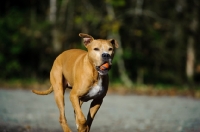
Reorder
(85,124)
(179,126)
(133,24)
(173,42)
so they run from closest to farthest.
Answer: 1. (85,124)
2. (179,126)
3. (133,24)
4. (173,42)

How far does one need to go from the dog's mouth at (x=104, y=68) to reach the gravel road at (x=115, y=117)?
208cm

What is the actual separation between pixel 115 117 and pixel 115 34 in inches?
595

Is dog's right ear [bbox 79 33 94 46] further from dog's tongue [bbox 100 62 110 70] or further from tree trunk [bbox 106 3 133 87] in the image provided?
tree trunk [bbox 106 3 133 87]

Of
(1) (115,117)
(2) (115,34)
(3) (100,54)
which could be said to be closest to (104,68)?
(3) (100,54)

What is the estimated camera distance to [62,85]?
8383mm

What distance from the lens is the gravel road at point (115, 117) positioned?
362 inches

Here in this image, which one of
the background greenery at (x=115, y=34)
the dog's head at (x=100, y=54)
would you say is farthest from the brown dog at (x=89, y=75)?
the background greenery at (x=115, y=34)

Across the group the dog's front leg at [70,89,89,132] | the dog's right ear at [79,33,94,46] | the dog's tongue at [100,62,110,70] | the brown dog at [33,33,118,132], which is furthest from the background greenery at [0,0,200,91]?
the dog's tongue at [100,62,110,70]

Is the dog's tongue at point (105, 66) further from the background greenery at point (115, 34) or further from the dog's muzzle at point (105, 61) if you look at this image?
the background greenery at point (115, 34)

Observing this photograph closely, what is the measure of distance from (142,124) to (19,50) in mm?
15398

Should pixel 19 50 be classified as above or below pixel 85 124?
below

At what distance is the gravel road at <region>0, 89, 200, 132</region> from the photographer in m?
9.20

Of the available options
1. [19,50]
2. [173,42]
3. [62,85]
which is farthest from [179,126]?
[173,42]

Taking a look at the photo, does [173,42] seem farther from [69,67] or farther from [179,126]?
[69,67]
